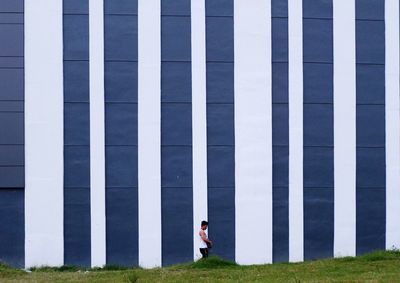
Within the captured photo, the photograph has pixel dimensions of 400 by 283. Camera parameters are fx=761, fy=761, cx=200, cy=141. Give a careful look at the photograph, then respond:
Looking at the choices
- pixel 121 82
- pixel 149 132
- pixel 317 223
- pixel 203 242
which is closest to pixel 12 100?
pixel 121 82

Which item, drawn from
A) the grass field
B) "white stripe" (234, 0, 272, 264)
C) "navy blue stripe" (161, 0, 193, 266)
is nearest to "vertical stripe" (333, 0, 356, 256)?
"white stripe" (234, 0, 272, 264)

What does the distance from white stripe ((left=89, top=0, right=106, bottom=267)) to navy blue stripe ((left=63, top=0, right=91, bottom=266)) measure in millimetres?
153

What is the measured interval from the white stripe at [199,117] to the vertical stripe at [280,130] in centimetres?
216

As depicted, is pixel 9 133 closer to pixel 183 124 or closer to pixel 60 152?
pixel 60 152

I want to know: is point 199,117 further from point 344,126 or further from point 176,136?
point 344,126

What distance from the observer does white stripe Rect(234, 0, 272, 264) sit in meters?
23.4

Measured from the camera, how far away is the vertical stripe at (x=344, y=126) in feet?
77.8

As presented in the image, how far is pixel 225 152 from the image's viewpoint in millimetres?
23453

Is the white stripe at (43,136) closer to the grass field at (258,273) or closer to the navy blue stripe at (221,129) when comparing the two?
the grass field at (258,273)

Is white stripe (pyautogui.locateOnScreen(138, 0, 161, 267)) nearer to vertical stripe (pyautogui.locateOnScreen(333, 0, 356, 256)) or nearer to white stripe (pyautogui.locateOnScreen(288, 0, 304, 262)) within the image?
white stripe (pyautogui.locateOnScreen(288, 0, 304, 262))

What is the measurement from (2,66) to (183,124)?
5.74 m

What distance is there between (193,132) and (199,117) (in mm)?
499

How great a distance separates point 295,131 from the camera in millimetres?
23672

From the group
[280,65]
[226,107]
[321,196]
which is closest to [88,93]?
[226,107]
